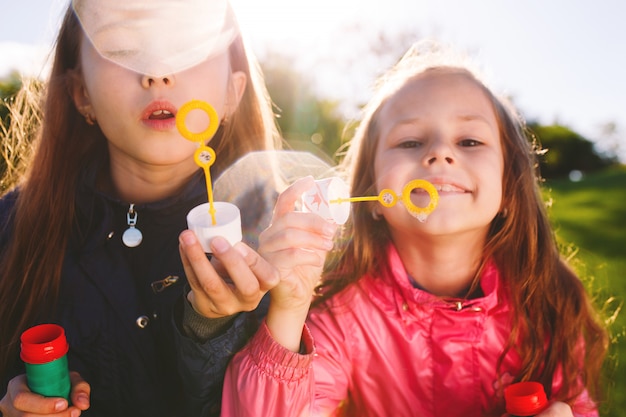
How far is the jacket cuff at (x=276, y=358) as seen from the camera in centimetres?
146

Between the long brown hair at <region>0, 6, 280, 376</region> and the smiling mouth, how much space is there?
0.35m

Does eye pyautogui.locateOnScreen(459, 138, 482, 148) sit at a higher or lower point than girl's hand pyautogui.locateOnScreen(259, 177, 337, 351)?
higher

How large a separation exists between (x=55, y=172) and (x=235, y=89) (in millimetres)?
683

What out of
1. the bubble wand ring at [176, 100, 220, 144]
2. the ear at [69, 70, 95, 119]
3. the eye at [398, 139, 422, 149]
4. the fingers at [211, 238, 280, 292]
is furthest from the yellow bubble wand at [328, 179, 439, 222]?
the ear at [69, 70, 95, 119]

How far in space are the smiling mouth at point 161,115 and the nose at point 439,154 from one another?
0.77 metres

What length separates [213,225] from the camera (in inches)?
46.3

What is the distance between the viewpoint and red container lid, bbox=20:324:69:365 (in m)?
1.31

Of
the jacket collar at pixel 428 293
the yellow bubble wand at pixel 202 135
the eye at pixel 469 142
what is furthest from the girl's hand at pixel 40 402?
the eye at pixel 469 142

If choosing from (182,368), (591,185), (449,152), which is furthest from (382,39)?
(182,368)

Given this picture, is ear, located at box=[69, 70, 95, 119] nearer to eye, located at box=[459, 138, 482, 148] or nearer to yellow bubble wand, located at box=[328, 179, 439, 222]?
yellow bubble wand, located at box=[328, 179, 439, 222]

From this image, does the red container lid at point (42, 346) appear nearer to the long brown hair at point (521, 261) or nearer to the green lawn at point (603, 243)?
the long brown hair at point (521, 261)

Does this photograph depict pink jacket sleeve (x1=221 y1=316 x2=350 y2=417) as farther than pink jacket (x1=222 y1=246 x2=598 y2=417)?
No

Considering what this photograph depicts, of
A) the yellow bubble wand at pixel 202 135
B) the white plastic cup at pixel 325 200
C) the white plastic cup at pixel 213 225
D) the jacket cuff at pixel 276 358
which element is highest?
the yellow bubble wand at pixel 202 135

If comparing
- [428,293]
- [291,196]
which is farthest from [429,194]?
[291,196]
